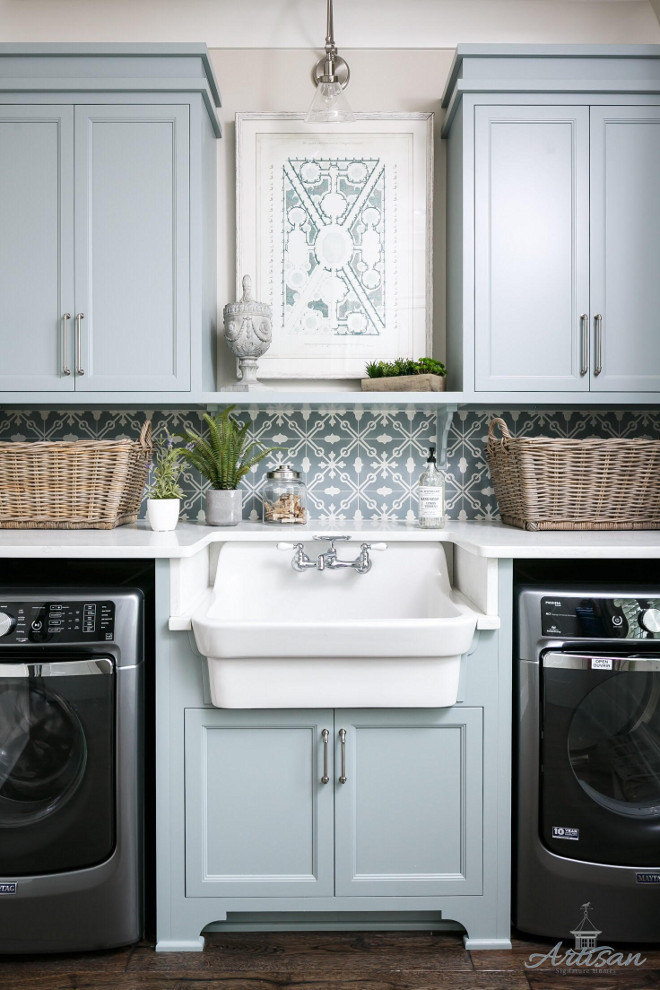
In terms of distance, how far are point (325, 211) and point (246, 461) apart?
86 centimetres

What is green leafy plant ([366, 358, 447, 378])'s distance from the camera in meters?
2.06

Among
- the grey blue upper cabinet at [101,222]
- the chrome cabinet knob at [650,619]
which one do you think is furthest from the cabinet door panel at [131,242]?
the chrome cabinet knob at [650,619]

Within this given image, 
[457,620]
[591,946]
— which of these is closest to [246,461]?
[457,620]

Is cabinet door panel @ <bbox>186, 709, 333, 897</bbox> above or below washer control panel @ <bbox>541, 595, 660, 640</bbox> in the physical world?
below

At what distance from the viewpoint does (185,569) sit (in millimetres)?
1662

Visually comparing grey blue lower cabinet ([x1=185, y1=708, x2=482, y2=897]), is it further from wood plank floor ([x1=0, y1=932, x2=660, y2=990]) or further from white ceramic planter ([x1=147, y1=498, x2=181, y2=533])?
white ceramic planter ([x1=147, y1=498, x2=181, y2=533])

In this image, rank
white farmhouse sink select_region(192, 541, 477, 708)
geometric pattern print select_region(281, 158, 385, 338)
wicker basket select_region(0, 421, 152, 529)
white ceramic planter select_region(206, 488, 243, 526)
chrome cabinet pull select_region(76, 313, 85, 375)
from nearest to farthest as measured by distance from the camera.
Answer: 1. white farmhouse sink select_region(192, 541, 477, 708)
2. wicker basket select_region(0, 421, 152, 529)
3. chrome cabinet pull select_region(76, 313, 85, 375)
4. white ceramic planter select_region(206, 488, 243, 526)
5. geometric pattern print select_region(281, 158, 385, 338)

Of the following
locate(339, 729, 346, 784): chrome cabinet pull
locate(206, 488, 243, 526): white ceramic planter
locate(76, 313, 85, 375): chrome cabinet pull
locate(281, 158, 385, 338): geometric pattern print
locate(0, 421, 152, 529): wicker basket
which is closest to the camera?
locate(339, 729, 346, 784): chrome cabinet pull

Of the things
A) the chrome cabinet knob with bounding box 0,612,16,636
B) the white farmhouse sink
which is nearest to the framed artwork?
the white farmhouse sink

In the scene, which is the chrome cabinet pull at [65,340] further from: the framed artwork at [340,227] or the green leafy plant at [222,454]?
the framed artwork at [340,227]

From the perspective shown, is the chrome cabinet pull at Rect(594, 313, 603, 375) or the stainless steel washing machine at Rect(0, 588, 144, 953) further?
the chrome cabinet pull at Rect(594, 313, 603, 375)

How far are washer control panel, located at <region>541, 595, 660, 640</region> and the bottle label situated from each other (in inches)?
19.7

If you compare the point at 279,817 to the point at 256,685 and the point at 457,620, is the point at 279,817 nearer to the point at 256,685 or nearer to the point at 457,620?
the point at 256,685

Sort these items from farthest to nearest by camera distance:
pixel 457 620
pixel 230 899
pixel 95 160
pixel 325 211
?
pixel 325 211
pixel 95 160
pixel 230 899
pixel 457 620
